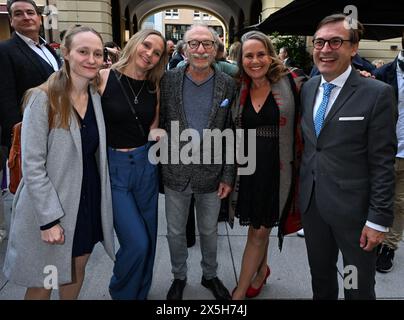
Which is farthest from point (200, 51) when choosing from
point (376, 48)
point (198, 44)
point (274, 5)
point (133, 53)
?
point (376, 48)

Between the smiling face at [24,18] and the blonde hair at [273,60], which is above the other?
the smiling face at [24,18]

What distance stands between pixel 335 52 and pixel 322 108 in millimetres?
312

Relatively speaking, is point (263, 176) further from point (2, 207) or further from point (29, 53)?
point (2, 207)

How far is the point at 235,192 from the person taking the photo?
2.62 metres

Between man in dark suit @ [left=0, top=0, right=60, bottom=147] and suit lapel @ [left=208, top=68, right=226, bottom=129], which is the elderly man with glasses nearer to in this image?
suit lapel @ [left=208, top=68, right=226, bottom=129]

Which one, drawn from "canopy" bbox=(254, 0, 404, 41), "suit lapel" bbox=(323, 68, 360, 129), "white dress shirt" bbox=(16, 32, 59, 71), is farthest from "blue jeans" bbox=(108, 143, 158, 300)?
"canopy" bbox=(254, 0, 404, 41)

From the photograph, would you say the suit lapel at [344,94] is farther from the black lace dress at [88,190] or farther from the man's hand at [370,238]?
the black lace dress at [88,190]

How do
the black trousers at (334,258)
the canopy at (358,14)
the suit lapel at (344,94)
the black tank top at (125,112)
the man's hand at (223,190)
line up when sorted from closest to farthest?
the suit lapel at (344,94)
the black trousers at (334,258)
the black tank top at (125,112)
the man's hand at (223,190)
the canopy at (358,14)

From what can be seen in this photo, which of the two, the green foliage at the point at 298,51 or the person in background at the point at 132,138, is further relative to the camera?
the green foliage at the point at 298,51

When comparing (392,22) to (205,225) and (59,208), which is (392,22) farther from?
(59,208)

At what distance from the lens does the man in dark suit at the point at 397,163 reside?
310 cm

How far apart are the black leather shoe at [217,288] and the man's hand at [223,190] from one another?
0.80 meters

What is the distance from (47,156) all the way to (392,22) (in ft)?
14.9

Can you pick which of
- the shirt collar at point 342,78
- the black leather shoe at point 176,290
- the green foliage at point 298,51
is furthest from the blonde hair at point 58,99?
the green foliage at point 298,51
